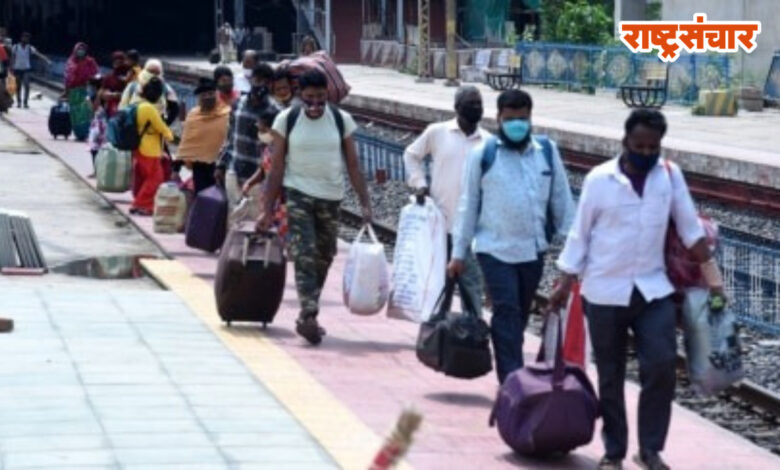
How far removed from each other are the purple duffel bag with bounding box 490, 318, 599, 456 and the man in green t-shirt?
11.0 feet

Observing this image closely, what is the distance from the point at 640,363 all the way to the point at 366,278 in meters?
3.73

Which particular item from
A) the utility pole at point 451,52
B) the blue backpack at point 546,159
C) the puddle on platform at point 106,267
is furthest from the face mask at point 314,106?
the utility pole at point 451,52

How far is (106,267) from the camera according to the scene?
16984 mm

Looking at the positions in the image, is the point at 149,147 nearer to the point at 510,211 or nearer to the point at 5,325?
the point at 5,325

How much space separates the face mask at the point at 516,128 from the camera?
9797 millimetres

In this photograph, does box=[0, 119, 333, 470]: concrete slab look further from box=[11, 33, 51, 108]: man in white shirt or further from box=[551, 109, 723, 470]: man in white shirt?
box=[11, 33, 51, 108]: man in white shirt

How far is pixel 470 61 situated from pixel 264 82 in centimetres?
4216

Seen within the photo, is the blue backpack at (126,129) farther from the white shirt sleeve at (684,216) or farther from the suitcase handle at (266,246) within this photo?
the white shirt sleeve at (684,216)

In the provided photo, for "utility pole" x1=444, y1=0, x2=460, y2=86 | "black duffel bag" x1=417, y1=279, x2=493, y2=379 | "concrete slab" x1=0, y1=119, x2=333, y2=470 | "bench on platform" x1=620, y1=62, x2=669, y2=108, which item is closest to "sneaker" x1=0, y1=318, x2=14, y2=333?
"concrete slab" x1=0, y1=119, x2=333, y2=470

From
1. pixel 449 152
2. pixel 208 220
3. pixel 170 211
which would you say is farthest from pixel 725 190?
pixel 449 152

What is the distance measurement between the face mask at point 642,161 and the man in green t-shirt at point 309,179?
149 inches

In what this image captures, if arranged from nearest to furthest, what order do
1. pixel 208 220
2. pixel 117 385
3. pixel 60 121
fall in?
pixel 117 385 < pixel 208 220 < pixel 60 121

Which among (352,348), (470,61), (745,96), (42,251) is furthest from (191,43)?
(352,348)

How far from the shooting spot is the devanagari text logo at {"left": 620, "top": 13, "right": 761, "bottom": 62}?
43469 mm
